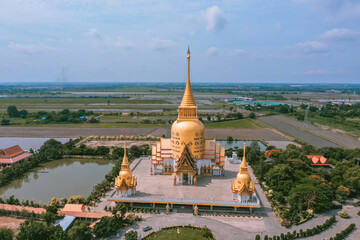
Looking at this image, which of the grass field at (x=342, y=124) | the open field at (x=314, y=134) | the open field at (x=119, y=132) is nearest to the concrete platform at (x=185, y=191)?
the open field at (x=119, y=132)

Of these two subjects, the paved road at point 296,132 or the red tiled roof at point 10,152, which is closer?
the red tiled roof at point 10,152

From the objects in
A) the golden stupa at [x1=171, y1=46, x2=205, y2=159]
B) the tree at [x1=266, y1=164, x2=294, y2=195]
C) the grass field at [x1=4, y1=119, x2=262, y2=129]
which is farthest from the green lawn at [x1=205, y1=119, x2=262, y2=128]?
the tree at [x1=266, y1=164, x2=294, y2=195]

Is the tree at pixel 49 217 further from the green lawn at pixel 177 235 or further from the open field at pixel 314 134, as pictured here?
the open field at pixel 314 134

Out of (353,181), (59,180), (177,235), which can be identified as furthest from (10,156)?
(353,181)

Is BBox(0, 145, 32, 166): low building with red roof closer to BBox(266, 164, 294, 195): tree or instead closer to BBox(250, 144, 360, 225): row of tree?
BBox(250, 144, 360, 225): row of tree

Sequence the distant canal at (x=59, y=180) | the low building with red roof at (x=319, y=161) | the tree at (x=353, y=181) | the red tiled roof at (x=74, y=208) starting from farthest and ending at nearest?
the low building with red roof at (x=319, y=161) → the distant canal at (x=59, y=180) → the tree at (x=353, y=181) → the red tiled roof at (x=74, y=208)

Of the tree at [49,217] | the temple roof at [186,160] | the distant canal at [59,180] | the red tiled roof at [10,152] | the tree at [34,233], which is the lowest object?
the distant canal at [59,180]

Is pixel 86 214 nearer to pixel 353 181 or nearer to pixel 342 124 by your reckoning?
pixel 353 181
